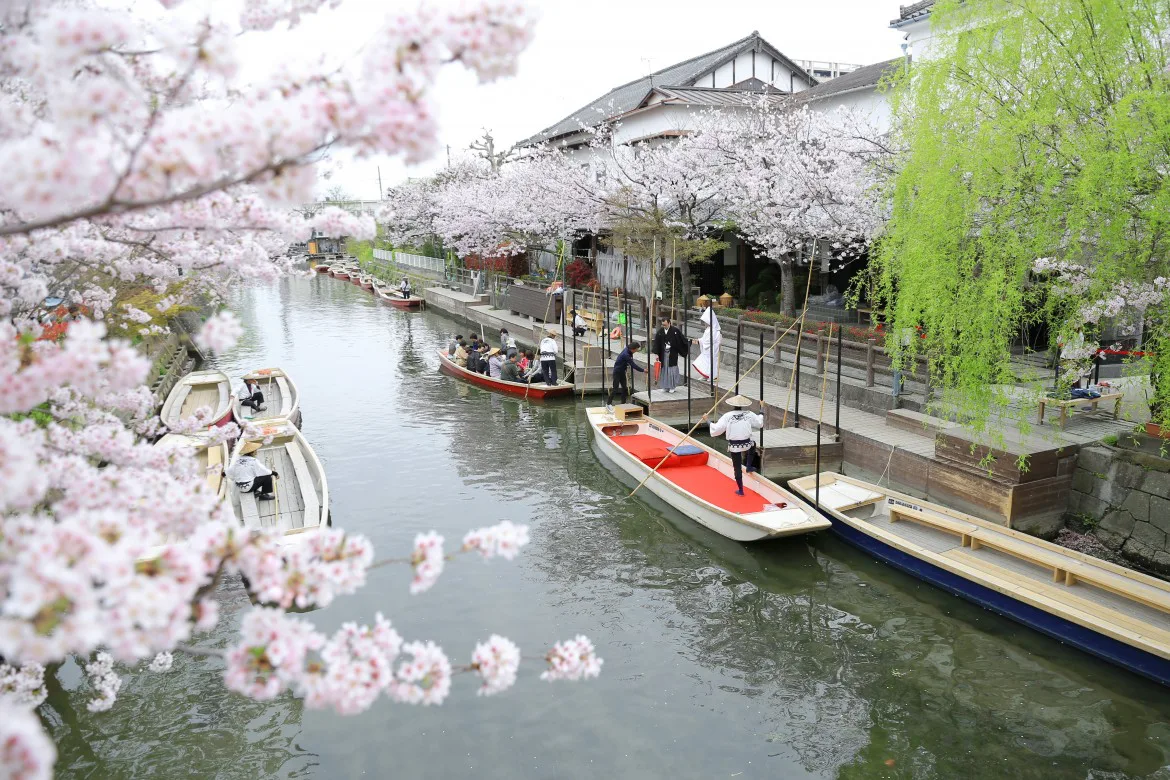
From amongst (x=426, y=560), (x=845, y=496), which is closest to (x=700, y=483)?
(x=845, y=496)

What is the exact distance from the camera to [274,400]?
1861cm

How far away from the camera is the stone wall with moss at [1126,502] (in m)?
9.92

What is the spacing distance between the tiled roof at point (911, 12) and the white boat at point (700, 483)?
13.3 m

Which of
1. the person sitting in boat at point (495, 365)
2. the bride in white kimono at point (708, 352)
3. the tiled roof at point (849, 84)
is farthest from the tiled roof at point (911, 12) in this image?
the person sitting in boat at point (495, 365)

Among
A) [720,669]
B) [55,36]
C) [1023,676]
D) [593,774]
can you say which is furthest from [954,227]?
[55,36]

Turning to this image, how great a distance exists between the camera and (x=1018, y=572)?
30.4ft

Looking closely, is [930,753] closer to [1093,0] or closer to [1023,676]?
[1023,676]

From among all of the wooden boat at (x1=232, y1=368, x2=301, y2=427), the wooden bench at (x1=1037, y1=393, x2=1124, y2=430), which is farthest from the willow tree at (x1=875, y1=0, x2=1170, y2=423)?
the wooden boat at (x1=232, y1=368, x2=301, y2=427)

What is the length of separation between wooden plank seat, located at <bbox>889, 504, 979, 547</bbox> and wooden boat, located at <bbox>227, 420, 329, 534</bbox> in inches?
300

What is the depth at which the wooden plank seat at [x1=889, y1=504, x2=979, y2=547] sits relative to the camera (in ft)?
32.9

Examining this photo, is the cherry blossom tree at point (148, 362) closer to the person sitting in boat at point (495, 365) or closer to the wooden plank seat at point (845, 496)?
the wooden plank seat at point (845, 496)

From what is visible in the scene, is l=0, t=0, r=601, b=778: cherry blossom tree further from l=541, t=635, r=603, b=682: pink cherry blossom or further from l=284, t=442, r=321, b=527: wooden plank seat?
l=284, t=442, r=321, b=527: wooden plank seat

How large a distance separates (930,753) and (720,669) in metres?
2.19

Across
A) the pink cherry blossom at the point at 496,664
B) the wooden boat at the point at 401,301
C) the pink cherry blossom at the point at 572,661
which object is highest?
the wooden boat at the point at 401,301
